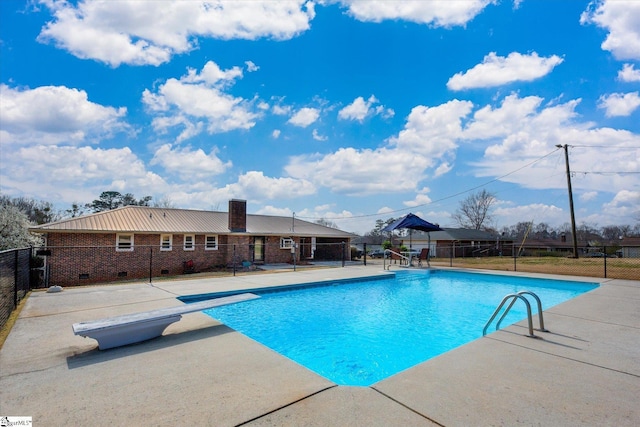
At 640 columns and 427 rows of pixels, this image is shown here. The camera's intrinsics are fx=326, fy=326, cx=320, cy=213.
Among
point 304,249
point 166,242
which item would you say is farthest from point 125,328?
point 304,249

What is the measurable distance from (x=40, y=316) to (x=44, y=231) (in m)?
10.4

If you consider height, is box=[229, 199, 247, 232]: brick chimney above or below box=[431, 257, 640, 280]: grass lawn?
above

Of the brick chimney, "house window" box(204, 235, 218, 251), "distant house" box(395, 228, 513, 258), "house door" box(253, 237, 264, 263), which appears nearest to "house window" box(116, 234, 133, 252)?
"house window" box(204, 235, 218, 251)

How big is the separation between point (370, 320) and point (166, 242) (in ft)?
45.1

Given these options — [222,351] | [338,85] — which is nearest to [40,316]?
[222,351]

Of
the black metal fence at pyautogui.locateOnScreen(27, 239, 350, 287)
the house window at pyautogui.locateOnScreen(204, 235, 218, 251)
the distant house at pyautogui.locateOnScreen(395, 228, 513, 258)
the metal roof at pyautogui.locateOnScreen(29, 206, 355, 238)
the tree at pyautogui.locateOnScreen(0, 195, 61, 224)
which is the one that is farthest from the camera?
the distant house at pyautogui.locateOnScreen(395, 228, 513, 258)

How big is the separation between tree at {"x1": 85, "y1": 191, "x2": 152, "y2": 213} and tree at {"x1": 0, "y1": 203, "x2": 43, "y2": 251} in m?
21.9

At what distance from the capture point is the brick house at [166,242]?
14.6m

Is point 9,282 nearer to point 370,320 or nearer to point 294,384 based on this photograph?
point 294,384

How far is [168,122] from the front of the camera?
1441cm

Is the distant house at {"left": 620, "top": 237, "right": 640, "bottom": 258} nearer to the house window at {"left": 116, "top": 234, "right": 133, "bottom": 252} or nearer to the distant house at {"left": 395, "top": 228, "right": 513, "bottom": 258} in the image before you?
the distant house at {"left": 395, "top": 228, "right": 513, "bottom": 258}

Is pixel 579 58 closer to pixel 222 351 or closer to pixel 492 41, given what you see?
pixel 492 41

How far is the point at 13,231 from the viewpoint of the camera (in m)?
15.2

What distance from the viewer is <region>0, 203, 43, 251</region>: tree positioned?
14673mm
